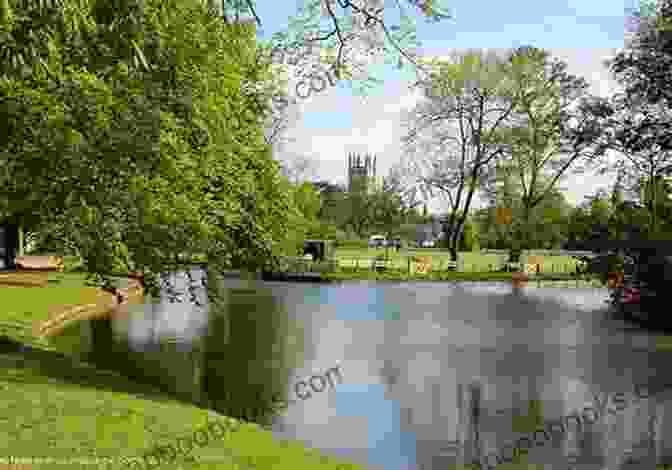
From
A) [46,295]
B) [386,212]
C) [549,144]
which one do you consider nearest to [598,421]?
[46,295]

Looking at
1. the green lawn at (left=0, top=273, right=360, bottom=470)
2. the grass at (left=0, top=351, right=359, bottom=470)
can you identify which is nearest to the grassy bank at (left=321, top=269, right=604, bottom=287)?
the green lawn at (left=0, top=273, right=360, bottom=470)

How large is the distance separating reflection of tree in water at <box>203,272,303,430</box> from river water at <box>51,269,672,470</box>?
51mm

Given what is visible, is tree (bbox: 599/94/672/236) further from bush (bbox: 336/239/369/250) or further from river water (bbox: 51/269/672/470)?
bush (bbox: 336/239/369/250)

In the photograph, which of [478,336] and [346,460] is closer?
[346,460]

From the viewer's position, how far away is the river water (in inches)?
446

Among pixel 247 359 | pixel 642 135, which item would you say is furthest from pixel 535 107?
pixel 247 359

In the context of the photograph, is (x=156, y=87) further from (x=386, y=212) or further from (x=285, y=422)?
(x=386, y=212)

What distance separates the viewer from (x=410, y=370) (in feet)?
55.6

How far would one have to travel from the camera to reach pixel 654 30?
2556 centimetres

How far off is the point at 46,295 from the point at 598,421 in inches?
790

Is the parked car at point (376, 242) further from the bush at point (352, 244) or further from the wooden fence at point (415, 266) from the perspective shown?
the wooden fence at point (415, 266)

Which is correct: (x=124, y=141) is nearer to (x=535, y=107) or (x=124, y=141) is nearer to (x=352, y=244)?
(x=535, y=107)

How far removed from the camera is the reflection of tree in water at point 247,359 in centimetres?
1338

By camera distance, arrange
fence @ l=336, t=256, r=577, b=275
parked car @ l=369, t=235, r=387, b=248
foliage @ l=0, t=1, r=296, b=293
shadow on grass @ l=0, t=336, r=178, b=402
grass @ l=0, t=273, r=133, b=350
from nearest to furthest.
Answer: shadow on grass @ l=0, t=336, r=178, b=402, foliage @ l=0, t=1, r=296, b=293, grass @ l=0, t=273, r=133, b=350, fence @ l=336, t=256, r=577, b=275, parked car @ l=369, t=235, r=387, b=248
